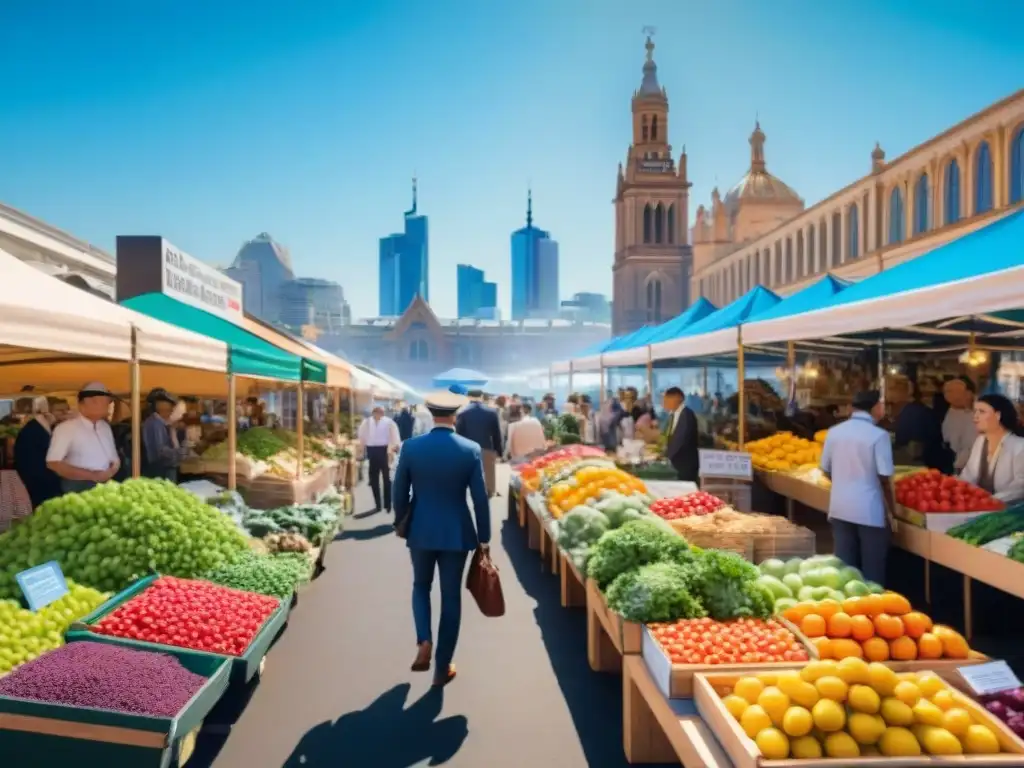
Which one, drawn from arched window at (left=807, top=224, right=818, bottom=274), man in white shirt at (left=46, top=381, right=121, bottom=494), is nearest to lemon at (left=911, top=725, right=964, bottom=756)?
man in white shirt at (left=46, top=381, right=121, bottom=494)

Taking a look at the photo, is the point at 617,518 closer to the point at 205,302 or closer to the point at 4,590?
the point at 4,590

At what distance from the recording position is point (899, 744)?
9.06 ft

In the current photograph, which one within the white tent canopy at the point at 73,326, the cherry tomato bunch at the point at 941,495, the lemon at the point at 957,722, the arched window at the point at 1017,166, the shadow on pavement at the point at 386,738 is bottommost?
the shadow on pavement at the point at 386,738

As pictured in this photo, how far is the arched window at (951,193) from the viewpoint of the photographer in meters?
28.8

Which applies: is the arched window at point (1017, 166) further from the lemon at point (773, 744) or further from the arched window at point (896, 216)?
the lemon at point (773, 744)

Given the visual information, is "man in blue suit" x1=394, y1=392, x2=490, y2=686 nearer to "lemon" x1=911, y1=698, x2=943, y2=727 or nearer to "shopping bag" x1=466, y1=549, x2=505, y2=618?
"shopping bag" x1=466, y1=549, x2=505, y2=618

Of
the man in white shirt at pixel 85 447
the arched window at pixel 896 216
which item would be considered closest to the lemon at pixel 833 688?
the man in white shirt at pixel 85 447

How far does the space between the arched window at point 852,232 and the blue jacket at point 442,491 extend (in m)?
37.0

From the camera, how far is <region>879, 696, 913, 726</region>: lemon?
2.85m

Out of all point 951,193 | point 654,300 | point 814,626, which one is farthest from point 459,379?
point 654,300

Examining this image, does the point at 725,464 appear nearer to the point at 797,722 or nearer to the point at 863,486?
the point at 863,486

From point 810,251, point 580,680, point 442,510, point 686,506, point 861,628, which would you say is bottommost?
point 580,680

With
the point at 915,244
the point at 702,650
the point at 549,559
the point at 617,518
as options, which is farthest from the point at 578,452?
the point at 915,244

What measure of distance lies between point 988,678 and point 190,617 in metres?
3.75
